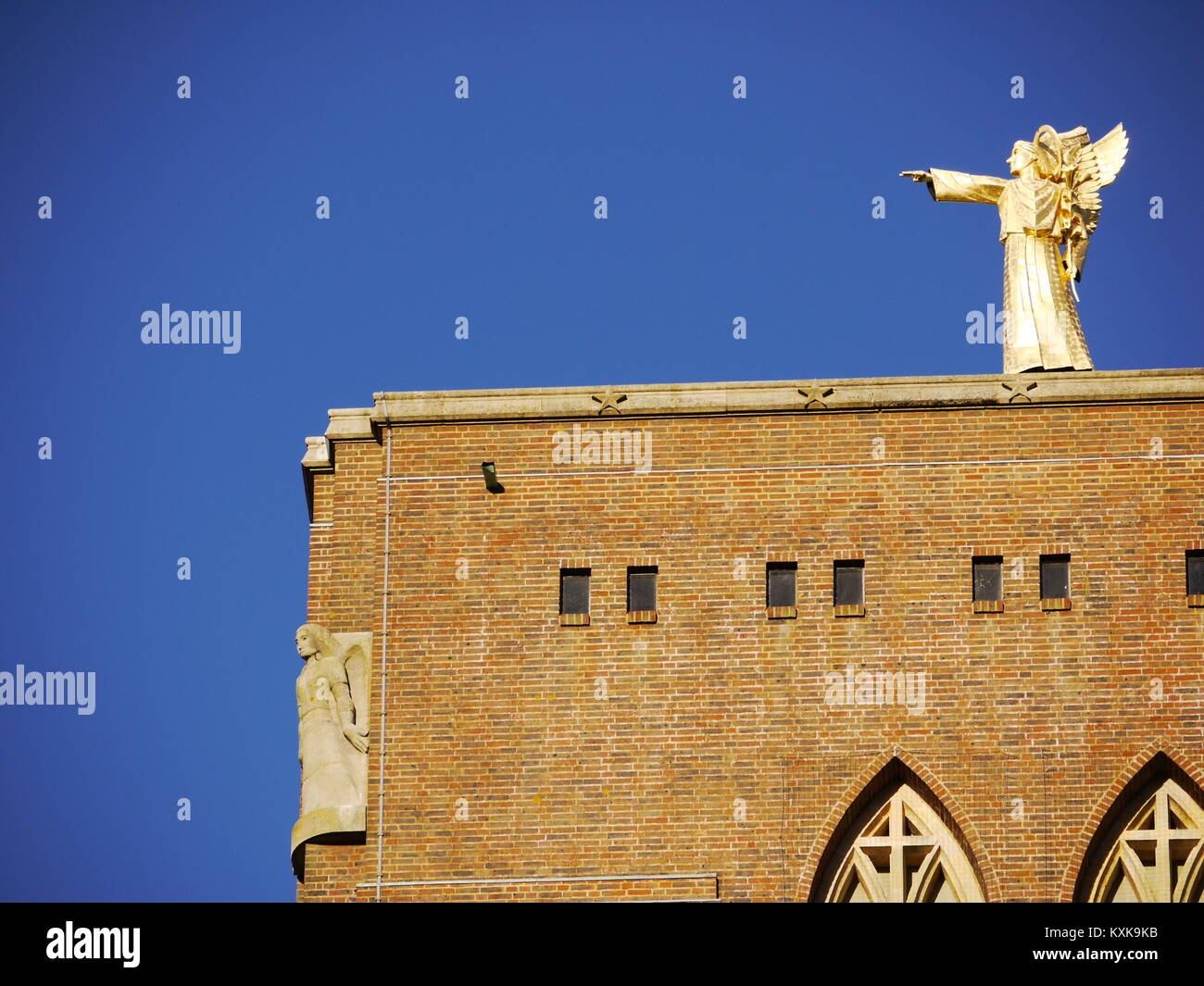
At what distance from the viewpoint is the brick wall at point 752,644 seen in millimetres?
43344

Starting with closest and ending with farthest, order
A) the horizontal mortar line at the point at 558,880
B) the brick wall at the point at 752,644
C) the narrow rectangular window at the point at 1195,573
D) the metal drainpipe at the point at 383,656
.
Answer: the horizontal mortar line at the point at 558,880, the brick wall at the point at 752,644, the metal drainpipe at the point at 383,656, the narrow rectangular window at the point at 1195,573

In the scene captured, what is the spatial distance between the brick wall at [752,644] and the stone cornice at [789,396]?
20 cm

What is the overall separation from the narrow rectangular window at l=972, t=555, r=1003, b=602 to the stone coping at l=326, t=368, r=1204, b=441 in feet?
8.10

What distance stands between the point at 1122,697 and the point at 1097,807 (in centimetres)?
176

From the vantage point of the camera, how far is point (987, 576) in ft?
146

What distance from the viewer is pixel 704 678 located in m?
44.2

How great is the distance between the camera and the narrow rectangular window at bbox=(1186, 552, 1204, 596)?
44.3 meters

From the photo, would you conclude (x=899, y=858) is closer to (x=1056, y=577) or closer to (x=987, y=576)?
(x=987, y=576)

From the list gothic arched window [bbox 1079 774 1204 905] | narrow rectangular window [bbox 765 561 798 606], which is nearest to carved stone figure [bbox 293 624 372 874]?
narrow rectangular window [bbox 765 561 798 606]

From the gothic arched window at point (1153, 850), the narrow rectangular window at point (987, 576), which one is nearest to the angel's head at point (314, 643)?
the narrow rectangular window at point (987, 576)

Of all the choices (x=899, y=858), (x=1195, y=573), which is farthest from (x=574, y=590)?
(x=1195, y=573)

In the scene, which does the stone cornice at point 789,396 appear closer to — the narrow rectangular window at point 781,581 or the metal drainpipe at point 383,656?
the metal drainpipe at point 383,656

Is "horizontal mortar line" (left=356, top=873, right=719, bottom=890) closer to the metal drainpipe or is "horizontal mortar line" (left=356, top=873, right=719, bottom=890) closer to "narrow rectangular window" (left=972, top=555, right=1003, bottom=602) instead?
the metal drainpipe
